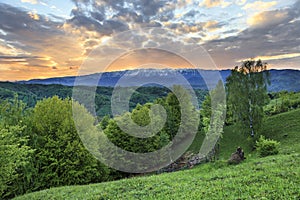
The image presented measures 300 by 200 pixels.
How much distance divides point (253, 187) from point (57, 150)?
27826 millimetres

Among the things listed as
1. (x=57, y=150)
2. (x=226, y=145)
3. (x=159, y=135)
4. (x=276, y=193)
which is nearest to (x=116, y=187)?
(x=276, y=193)

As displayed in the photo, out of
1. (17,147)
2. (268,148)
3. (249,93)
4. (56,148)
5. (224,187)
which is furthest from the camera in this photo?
(249,93)

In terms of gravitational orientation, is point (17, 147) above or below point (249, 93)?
below

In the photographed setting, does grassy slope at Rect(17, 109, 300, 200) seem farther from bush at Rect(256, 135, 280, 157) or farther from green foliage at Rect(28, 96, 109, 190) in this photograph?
green foliage at Rect(28, 96, 109, 190)

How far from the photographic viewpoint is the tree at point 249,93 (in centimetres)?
4725

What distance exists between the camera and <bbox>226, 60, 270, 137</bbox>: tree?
4725 centimetres

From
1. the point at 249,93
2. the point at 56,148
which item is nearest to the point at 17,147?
the point at 56,148

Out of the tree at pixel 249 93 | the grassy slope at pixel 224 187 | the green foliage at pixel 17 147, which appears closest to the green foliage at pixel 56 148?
the green foliage at pixel 17 147

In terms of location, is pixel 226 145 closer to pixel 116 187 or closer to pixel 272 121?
pixel 272 121

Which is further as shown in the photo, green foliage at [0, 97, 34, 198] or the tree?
the tree

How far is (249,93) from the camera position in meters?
47.8

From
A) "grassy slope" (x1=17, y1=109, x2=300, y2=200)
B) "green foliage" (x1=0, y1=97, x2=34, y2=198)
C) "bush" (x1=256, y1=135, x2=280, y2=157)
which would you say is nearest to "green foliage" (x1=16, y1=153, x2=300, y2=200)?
"grassy slope" (x1=17, y1=109, x2=300, y2=200)

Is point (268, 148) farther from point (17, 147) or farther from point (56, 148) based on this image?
point (17, 147)

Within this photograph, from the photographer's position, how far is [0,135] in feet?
75.7
